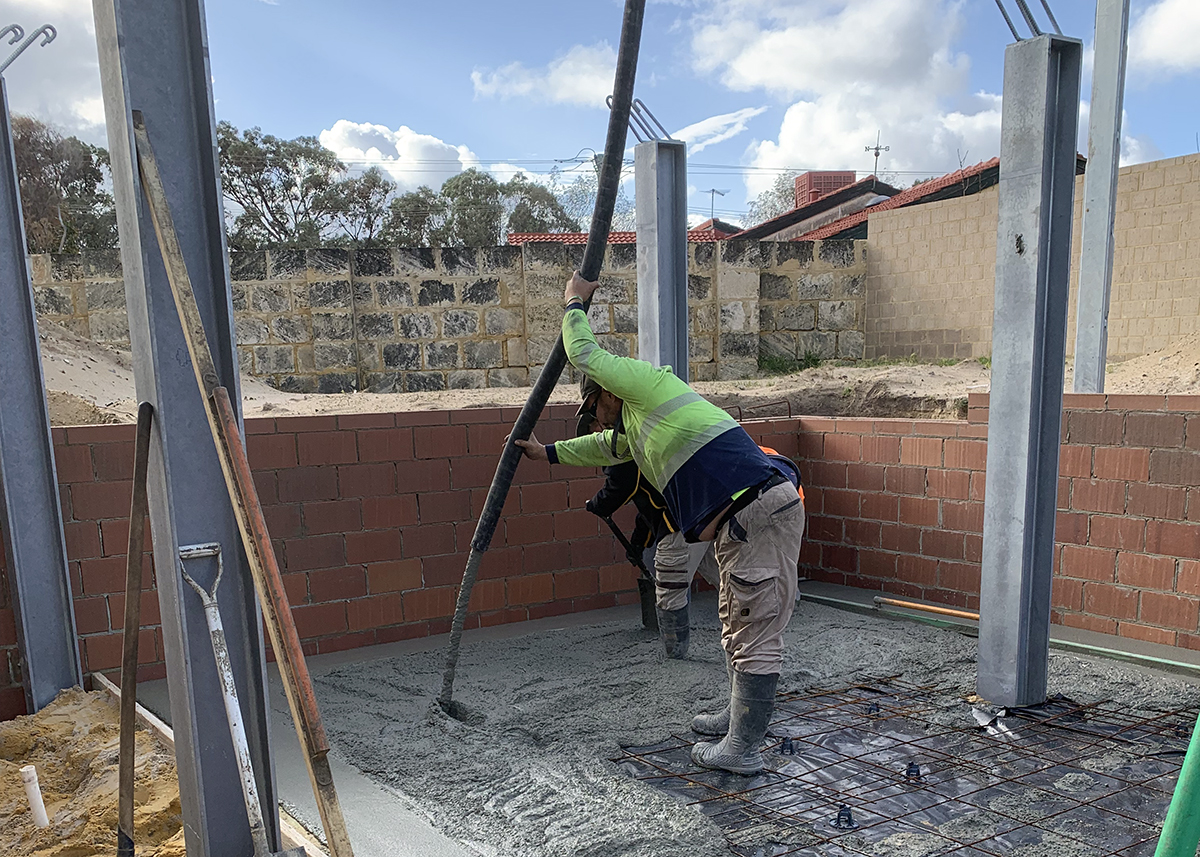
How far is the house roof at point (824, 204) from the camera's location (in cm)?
1945

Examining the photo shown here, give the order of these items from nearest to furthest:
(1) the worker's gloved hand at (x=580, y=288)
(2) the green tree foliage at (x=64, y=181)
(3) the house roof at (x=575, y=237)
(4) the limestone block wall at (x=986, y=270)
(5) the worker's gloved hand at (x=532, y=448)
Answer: (1) the worker's gloved hand at (x=580, y=288) → (5) the worker's gloved hand at (x=532, y=448) → (4) the limestone block wall at (x=986, y=270) → (3) the house roof at (x=575, y=237) → (2) the green tree foliage at (x=64, y=181)

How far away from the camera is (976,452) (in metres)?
4.71

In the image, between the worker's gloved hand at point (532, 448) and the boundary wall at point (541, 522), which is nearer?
the worker's gloved hand at point (532, 448)

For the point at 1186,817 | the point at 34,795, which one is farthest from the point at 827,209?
the point at 1186,817

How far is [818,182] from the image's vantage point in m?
26.5

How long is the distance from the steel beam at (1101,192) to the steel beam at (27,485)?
584cm

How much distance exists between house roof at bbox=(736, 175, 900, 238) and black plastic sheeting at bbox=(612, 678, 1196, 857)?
55.5ft

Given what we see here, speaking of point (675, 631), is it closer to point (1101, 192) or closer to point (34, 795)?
point (34, 795)

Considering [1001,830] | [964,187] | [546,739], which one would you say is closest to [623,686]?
[546,739]

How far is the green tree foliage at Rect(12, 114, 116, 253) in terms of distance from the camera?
46.9ft

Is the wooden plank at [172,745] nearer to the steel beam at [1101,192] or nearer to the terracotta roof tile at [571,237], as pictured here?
the steel beam at [1101,192]

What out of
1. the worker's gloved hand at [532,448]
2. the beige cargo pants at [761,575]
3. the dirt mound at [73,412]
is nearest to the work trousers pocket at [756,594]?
the beige cargo pants at [761,575]

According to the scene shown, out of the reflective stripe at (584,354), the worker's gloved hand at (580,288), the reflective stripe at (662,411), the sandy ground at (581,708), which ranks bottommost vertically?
the sandy ground at (581,708)

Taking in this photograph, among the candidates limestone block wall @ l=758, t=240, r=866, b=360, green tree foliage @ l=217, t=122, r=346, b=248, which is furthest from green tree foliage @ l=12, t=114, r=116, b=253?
limestone block wall @ l=758, t=240, r=866, b=360
